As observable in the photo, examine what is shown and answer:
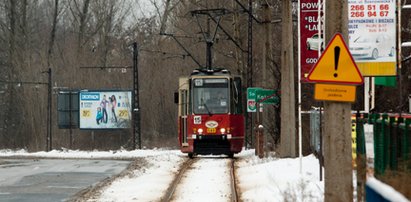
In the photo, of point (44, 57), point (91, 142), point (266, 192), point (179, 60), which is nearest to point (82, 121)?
point (91, 142)

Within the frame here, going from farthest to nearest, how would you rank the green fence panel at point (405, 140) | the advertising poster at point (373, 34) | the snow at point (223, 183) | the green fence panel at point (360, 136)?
the advertising poster at point (373, 34)
the snow at point (223, 183)
the green fence panel at point (360, 136)
the green fence panel at point (405, 140)

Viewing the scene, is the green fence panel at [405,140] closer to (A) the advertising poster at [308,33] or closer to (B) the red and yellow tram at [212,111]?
(A) the advertising poster at [308,33]

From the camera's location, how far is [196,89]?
2927 cm

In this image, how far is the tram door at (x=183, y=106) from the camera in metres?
30.0

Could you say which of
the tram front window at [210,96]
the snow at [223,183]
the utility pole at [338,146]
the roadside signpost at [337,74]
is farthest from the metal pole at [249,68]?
the roadside signpost at [337,74]

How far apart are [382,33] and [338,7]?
20.4 feet

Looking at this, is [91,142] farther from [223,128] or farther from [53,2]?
[223,128]

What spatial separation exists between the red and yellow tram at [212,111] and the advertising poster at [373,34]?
12752 mm

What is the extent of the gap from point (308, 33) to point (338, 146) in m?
8.23

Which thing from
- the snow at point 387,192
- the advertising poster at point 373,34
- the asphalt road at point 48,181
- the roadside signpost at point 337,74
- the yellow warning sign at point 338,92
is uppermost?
the advertising poster at point 373,34

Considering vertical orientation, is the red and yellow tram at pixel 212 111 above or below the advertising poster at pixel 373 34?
below

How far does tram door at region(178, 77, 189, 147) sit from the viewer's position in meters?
30.0

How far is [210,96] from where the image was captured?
29469 millimetres

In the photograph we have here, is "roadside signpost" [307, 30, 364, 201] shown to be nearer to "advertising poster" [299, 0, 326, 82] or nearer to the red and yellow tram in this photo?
"advertising poster" [299, 0, 326, 82]
